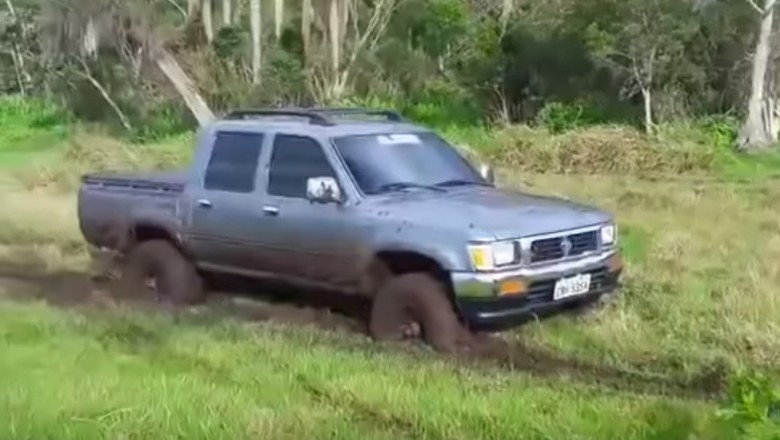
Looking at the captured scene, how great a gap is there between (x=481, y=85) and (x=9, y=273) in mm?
23003

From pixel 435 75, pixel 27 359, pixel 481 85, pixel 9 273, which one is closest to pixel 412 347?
pixel 27 359

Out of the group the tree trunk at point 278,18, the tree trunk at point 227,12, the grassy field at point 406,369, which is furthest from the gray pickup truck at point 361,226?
the tree trunk at point 227,12

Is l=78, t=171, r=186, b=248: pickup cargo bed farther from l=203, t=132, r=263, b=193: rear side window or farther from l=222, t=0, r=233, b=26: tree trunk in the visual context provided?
l=222, t=0, r=233, b=26: tree trunk

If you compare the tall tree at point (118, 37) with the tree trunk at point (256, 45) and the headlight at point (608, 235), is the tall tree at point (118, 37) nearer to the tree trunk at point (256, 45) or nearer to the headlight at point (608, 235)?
the tree trunk at point (256, 45)

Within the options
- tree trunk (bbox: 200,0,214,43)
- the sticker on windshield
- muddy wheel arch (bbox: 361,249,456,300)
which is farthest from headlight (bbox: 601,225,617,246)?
tree trunk (bbox: 200,0,214,43)

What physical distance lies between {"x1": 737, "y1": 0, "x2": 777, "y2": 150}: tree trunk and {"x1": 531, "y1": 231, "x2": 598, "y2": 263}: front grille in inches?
728

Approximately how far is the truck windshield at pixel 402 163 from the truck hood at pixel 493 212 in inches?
7.7

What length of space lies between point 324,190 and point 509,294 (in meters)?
1.64

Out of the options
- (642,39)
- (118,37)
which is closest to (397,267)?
(642,39)

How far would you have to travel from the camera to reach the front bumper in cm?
853

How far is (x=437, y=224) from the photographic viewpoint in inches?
344

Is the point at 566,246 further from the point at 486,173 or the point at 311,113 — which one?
the point at 311,113

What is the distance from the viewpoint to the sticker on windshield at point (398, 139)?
392 inches

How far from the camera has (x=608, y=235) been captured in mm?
9445
